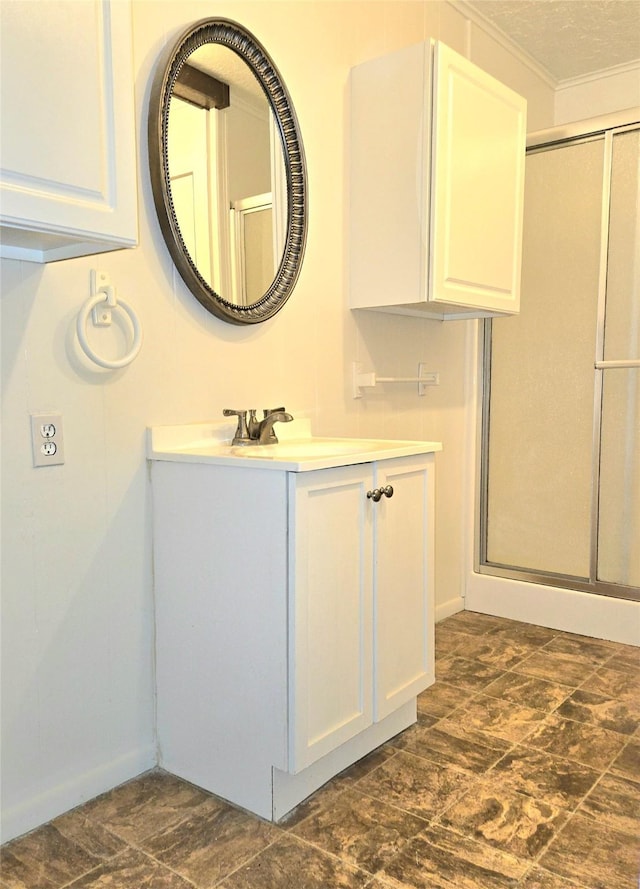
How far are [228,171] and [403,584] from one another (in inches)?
51.7

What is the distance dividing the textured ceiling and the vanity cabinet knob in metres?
2.31

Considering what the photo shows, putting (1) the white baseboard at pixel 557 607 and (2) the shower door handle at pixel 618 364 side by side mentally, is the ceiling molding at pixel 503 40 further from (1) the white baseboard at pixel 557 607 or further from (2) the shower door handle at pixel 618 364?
(1) the white baseboard at pixel 557 607

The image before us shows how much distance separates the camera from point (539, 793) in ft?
5.94

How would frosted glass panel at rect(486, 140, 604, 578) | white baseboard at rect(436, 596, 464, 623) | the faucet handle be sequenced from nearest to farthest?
the faucet handle → frosted glass panel at rect(486, 140, 604, 578) → white baseboard at rect(436, 596, 464, 623)

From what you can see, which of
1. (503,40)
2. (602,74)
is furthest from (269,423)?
(602,74)

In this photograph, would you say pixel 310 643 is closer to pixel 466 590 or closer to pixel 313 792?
pixel 313 792

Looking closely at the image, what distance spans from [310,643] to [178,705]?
47cm

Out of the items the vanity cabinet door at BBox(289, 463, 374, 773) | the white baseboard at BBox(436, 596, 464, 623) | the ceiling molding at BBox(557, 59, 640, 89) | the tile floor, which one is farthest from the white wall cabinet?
the ceiling molding at BBox(557, 59, 640, 89)

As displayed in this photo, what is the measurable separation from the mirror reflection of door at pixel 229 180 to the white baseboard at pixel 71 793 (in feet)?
4.32

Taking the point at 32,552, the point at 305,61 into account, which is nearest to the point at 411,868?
the point at 32,552

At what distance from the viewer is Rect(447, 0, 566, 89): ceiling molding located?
300 cm

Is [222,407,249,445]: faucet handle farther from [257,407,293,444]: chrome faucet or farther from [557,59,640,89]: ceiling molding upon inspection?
[557,59,640,89]: ceiling molding

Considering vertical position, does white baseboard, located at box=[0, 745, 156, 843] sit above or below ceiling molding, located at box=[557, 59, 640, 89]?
below

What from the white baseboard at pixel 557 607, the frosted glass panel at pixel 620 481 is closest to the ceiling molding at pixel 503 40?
the frosted glass panel at pixel 620 481
